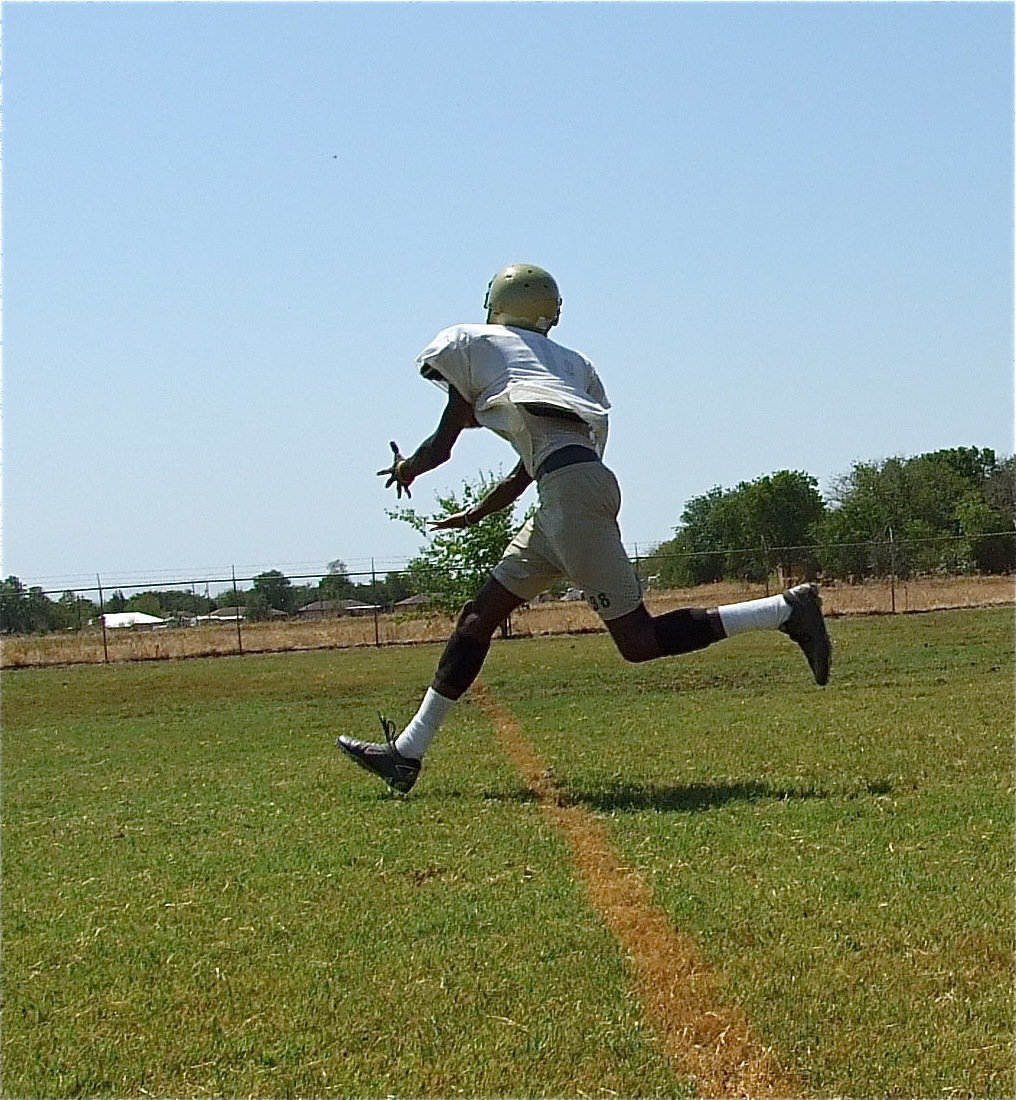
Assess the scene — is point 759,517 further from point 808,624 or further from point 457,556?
point 808,624

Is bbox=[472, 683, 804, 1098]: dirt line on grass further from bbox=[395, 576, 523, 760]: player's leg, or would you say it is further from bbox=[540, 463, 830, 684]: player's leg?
bbox=[395, 576, 523, 760]: player's leg

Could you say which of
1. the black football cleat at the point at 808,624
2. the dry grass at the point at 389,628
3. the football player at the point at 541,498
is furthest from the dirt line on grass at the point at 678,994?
the dry grass at the point at 389,628

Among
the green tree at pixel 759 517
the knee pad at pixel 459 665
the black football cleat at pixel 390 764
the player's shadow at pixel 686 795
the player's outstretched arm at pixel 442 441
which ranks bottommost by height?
the player's shadow at pixel 686 795

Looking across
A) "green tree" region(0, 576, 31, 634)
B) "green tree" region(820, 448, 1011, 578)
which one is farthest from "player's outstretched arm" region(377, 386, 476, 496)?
"green tree" region(820, 448, 1011, 578)

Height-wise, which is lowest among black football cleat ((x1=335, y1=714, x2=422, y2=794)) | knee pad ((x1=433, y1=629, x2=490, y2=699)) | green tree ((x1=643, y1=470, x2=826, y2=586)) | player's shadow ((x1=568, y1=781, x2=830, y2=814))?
player's shadow ((x1=568, y1=781, x2=830, y2=814))

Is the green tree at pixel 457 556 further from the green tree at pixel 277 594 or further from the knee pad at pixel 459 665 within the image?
the knee pad at pixel 459 665

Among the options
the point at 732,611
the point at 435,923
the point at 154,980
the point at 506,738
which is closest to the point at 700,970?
the point at 435,923

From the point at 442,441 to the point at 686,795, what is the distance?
6.56ft

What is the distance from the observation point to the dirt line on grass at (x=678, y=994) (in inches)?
113

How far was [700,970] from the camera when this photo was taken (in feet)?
11.5

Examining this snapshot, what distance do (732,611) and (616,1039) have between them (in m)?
3.51

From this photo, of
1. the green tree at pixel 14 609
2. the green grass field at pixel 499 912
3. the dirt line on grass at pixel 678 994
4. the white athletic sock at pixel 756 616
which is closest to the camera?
the dirt line on grass at pixel 678 994

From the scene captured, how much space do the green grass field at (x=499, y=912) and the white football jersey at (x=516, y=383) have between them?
5.38 ft

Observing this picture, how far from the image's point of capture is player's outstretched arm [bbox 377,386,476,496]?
21.3 ft
